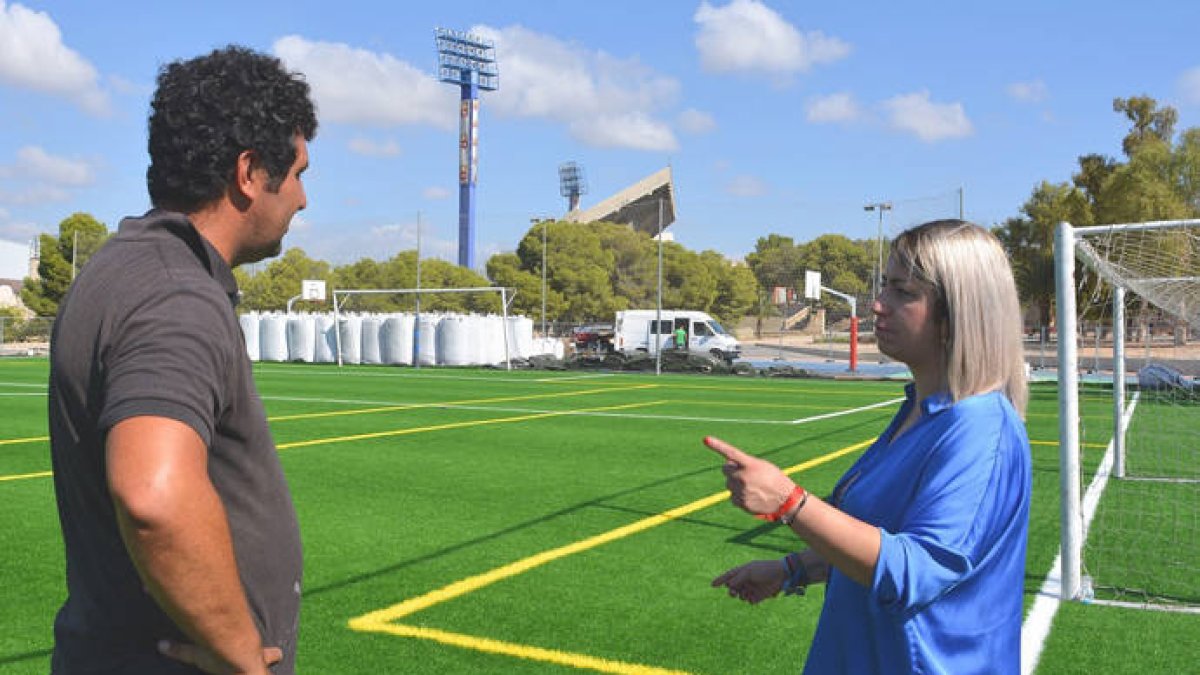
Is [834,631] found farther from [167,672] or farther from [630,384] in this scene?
[630,384]

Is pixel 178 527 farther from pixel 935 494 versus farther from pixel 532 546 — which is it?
pixel 532 546

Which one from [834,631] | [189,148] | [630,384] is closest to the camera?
[189,148]

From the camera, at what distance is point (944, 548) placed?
189 cm

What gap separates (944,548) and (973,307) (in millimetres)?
523

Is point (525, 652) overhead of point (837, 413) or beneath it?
beneath

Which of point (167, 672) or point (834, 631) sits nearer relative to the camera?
point (167, 672)

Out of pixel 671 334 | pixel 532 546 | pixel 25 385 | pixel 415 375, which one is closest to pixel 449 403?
pixel 415 375

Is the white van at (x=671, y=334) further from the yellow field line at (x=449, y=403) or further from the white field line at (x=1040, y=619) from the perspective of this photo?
the white field line at (x=1040, y=619)

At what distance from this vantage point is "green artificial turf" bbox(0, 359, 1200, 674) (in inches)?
182

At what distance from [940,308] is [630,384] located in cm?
2308

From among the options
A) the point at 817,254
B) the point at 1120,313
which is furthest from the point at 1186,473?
the point at 817,254

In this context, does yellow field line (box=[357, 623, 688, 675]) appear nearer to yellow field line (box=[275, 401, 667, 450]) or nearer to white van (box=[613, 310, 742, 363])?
yellow field line (box=[275, 401, 667, 450])

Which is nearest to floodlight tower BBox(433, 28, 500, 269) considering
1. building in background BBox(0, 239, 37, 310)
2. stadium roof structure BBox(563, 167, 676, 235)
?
stadium roof structure BBox(563, 167, 676, 235)

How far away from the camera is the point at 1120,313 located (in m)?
11.9
